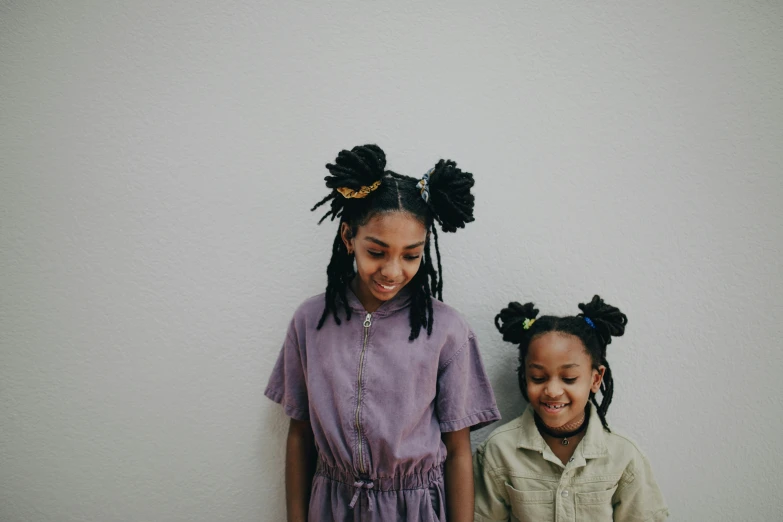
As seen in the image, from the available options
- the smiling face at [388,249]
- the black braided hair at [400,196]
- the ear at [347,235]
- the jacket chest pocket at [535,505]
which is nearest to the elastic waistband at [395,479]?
the jacket chest pocket at [535,505]

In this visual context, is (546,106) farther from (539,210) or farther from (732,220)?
(732,220)

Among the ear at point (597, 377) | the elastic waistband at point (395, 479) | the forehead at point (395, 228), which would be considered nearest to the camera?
the forehead at point (395, 228)

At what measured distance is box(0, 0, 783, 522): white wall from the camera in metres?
1.47

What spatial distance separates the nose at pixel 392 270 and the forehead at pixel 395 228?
0.04 meters

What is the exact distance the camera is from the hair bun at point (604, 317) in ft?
4.58

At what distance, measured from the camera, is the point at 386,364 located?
127 centimetres

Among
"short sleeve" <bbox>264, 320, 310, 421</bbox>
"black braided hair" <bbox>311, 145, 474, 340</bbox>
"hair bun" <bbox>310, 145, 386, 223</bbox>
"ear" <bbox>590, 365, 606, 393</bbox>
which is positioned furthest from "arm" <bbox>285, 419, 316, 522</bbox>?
"ear" <bbox>590, 365, 606, 393</bbox>

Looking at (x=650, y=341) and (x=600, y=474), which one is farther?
(x=650, y=341)

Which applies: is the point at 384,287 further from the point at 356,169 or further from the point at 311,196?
the point at 311,196

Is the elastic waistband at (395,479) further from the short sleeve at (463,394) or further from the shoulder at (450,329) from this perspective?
the shoulder at (450,329)

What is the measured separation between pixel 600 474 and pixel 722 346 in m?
0.56

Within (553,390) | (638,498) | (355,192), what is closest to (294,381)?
(355,192)

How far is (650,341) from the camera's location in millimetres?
1527

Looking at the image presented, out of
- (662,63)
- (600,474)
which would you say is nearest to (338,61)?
(662,63)
